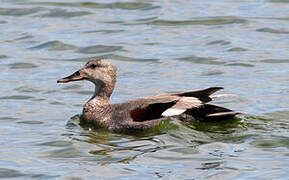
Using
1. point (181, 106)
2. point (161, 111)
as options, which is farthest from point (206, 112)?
point (161, 111)

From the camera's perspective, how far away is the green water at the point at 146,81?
9.52 m

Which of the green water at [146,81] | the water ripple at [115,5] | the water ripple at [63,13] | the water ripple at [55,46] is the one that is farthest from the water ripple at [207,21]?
the water ripple at [55,46]

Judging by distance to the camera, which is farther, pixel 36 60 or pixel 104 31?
pixel 104 31

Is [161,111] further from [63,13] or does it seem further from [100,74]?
[63,13]

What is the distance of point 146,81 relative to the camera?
14570 mm

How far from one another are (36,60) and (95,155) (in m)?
6.67

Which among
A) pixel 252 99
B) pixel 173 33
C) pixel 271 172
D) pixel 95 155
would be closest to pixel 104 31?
pixel 173 33

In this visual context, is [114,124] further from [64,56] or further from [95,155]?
[64,56]

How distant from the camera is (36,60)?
1633cm

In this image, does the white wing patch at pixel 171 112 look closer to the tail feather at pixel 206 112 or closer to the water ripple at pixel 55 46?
the tail feather at pixel 206 112

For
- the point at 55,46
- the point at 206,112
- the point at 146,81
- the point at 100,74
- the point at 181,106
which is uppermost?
the point at 100,74

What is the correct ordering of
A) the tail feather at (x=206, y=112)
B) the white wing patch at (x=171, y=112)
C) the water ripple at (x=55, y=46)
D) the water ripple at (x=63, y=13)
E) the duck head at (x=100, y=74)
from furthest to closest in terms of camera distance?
1. the water ripple at (x=63, y=13)
2. the water ripple at (x=55, y=46)
3. the duck head at (x=100, y=74)
4. the tail feather at (x=206, y=112)
5. the white wing patch at (x=171, y=112)

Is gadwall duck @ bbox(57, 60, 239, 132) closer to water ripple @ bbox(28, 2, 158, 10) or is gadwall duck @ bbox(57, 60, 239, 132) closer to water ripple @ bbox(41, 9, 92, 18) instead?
water ripple @ bbox(41, 9, 92, 18)

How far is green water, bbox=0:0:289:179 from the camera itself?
31.2 ft
